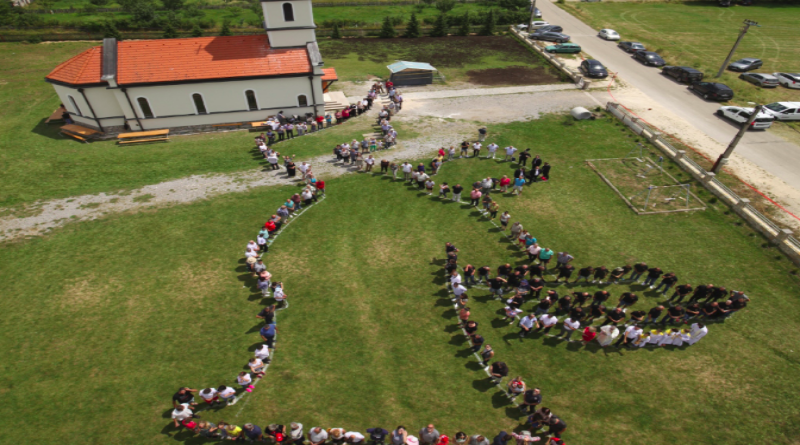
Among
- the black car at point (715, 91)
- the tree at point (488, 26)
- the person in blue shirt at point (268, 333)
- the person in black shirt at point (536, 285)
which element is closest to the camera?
the person in blue shirt at point (268, 333)

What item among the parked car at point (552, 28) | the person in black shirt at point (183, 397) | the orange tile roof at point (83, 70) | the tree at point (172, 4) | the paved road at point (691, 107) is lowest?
the paved road at point (691, 107)

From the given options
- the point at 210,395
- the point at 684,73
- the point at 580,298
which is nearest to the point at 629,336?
the point at 580,298

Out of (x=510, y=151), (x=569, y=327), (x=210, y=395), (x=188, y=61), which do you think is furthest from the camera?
(x=188, y=61)

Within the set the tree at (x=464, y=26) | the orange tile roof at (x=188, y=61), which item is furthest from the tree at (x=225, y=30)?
the tree at (x=464, y=26)

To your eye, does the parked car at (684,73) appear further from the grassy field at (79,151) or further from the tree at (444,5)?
the tree at (444,5)

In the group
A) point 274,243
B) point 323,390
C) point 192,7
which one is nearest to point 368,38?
point 192,7

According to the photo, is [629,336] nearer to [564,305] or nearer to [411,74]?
[564,305]
